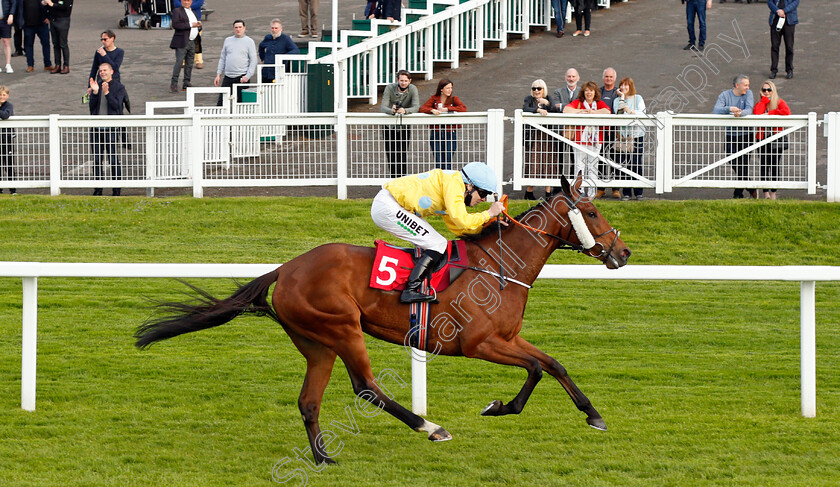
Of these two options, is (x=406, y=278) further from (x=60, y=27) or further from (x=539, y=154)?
(x=60, y=27)

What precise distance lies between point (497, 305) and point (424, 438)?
2.63 feet

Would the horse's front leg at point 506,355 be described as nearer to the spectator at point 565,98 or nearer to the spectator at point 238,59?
the spectator at point 565,98

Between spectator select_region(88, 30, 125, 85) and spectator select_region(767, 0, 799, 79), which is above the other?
spectator select_region(767, 0, 799, 79)

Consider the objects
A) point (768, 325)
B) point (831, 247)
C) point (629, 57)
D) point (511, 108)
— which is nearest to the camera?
point (768, 325)

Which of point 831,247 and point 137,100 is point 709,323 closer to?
point 831,247

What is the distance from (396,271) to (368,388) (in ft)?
1.86

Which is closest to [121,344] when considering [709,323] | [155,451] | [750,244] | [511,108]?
[155,451]

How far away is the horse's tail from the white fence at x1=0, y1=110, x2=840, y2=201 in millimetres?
5918

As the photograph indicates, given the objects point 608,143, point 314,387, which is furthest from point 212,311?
point 608,143

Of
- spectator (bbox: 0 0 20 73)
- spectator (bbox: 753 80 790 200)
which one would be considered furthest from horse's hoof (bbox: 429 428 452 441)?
spectator (bbox: 0 0 20 73)

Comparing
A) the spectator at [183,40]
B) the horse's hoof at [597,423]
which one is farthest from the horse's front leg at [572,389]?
the spectator at [183,40]

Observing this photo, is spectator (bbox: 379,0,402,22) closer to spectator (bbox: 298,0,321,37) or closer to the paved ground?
the paved ground

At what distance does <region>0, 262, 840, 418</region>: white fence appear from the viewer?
5.65 metres

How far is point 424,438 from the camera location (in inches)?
222
